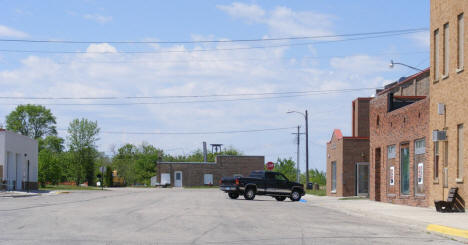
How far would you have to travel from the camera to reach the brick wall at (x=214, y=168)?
10100 centimetres

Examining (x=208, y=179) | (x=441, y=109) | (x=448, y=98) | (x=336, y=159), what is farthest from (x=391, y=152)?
(x=208, y=179)

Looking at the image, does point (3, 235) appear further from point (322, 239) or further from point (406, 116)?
point (406, 116)

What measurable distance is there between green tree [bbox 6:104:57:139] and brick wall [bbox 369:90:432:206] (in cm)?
8291

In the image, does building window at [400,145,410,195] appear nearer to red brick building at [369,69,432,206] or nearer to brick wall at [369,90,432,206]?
red brick building at [369,69,432,206]

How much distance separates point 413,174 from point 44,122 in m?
91.9

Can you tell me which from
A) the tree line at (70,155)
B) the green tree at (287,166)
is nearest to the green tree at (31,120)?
the tree line at (70,155)

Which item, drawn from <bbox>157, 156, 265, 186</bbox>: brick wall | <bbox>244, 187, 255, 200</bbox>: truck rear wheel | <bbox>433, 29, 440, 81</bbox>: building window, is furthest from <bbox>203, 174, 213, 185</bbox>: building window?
<bbox>433, 29, 440, 81</bbox>: building window

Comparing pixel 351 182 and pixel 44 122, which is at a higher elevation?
pixel 44 122

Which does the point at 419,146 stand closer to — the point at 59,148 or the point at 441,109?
the point at 441,109

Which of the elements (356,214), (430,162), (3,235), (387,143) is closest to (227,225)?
(3,235)

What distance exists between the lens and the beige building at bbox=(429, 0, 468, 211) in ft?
84.1

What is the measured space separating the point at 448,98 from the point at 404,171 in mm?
7175

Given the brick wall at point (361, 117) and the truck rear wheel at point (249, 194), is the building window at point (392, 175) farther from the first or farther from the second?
the brick wall at point (361, 117)

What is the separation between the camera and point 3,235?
566 inches
